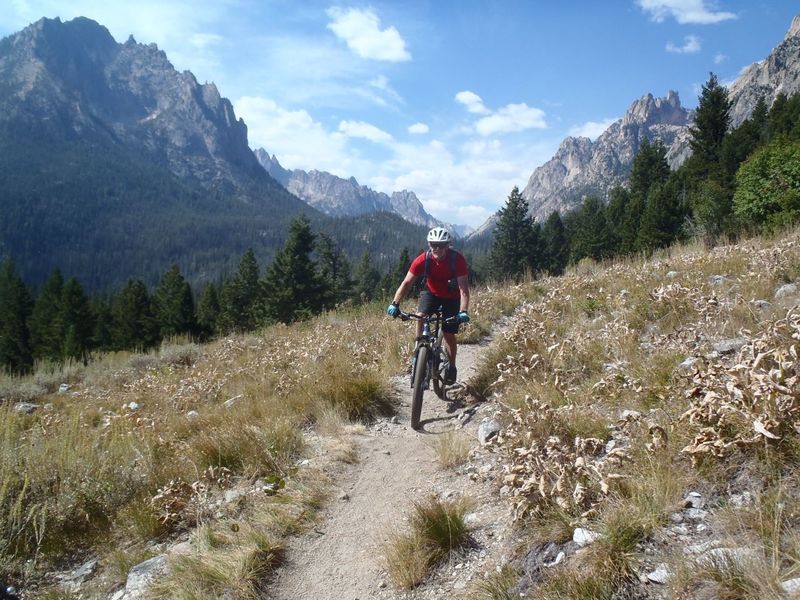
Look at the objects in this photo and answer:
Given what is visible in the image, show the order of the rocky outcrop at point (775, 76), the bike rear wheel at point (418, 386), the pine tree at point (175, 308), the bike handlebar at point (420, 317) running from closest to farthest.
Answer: the bike rear wheel at point (418, 386) < the bike handlebar at point (420, 317) < the pine tree at point (175, 308) < the rocky outcrop at point (775, 76)

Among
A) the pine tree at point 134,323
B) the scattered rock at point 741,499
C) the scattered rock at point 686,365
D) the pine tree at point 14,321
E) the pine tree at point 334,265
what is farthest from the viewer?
the pine tree at point 334,265

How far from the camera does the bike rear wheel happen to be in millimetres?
5781

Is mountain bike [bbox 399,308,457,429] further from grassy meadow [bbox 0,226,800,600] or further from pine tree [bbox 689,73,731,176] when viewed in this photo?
pine tree [bbox 689,73,731,176]

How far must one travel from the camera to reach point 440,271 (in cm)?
631

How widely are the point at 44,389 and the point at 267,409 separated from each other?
8.37 metres

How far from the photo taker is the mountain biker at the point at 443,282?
20.2 feet

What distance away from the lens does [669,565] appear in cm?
213

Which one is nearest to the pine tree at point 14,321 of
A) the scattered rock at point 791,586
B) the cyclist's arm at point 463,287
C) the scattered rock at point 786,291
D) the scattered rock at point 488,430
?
the cyclist's arm at point 463,287

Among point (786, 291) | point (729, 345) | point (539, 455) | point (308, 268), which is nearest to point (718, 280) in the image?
point (786, 291)

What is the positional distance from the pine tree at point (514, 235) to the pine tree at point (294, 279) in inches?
893

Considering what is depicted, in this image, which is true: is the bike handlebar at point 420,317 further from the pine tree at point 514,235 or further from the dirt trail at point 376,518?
the pine tree at point 514,235

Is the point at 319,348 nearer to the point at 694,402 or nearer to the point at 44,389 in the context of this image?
the point at 694,402

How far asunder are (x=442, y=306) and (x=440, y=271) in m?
0.49

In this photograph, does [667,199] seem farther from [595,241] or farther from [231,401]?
[231,401]
